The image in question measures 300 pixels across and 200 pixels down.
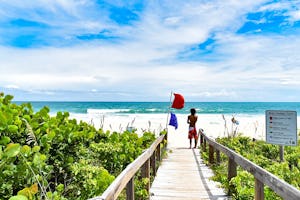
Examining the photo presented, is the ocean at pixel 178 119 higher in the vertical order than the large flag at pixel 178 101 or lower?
lower

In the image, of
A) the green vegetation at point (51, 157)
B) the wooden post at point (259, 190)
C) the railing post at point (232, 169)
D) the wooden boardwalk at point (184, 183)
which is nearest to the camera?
the green vegetation at point (51, 157)

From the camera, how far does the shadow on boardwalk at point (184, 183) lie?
539 centimetres

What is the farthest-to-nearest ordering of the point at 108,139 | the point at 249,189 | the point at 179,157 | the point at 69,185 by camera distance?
the point at 179,157, the point at 108,139, the point at 249,189, the point at 69,185

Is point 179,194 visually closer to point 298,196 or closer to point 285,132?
point 285,132

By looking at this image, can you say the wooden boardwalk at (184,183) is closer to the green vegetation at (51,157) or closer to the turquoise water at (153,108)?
the green vegetation at (51,157)

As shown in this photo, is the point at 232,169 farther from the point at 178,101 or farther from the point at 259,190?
the point at 178,101

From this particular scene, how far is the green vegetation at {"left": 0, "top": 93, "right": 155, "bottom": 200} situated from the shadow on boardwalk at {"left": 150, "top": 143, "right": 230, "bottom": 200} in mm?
904

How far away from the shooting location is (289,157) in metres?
7.32

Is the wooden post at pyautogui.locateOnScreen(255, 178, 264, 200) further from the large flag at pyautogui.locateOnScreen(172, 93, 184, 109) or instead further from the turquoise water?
the turquoise water

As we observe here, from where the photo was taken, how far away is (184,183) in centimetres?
632

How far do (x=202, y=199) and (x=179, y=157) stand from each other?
4.93m

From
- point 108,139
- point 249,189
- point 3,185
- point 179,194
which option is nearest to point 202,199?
point 179,194

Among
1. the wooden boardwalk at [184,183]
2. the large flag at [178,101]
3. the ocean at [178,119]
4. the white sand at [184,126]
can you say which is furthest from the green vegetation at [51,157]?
the large flag at [178,101]

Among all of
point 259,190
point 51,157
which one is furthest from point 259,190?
point 51,157
